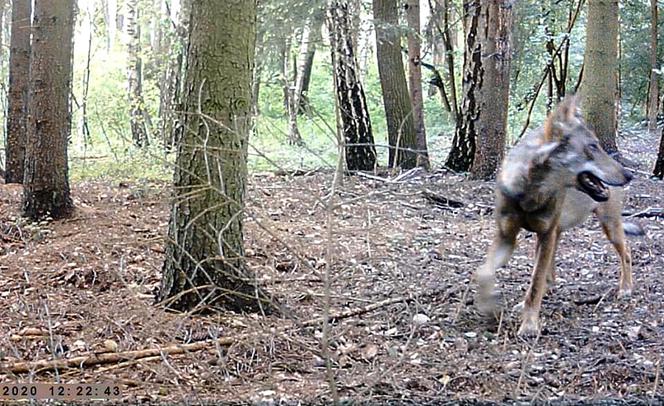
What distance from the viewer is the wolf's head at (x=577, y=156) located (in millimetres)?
5172

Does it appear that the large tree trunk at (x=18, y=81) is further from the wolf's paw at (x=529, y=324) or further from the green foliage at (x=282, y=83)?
the wolf's paw at (x=529, y=324)

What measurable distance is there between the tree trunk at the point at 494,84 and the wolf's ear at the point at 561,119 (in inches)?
251

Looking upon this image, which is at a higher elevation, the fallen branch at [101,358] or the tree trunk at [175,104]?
the tree trunk at [175,104]

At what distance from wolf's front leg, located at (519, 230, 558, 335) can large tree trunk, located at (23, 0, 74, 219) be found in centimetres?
480

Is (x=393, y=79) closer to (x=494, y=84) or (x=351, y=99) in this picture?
(x=351, y=99)

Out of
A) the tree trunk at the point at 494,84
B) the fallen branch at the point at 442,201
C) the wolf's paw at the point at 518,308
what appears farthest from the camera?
the tree trunk at the point at 494,84

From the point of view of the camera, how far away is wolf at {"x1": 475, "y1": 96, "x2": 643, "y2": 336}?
5.19m

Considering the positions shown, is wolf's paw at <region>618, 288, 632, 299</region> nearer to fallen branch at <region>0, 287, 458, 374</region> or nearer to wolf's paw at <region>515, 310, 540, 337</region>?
wolf's paw at <region>515, 310, 540, 337</region>

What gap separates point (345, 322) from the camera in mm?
5477

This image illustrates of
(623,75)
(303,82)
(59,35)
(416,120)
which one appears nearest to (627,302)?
(59,35)

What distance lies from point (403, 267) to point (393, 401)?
293cm

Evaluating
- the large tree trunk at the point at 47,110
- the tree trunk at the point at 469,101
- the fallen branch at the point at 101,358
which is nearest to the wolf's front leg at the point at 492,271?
the fallen branch at the point at 101,358

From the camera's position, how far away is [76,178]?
13.2 metres

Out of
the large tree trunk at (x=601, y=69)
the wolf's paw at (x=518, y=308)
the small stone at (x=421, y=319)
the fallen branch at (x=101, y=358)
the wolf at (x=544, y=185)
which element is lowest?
the fallen branch at (x=101, y=358)
